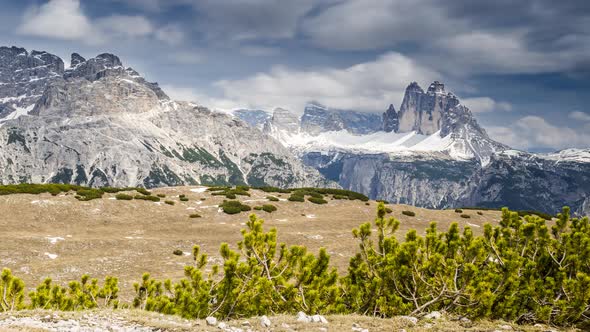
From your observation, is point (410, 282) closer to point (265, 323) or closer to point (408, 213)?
point (265, 323)

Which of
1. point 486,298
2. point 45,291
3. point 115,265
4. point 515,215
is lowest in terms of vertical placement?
point 115,265

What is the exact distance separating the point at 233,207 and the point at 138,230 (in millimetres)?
11243

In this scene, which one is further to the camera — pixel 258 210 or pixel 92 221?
pixel 258 210

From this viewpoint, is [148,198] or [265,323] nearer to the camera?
[265,323]

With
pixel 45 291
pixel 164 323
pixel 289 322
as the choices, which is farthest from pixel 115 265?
pixel 289 322

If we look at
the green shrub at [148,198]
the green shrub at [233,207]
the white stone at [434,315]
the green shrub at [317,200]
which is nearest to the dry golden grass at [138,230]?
the green shrub at [233,207]

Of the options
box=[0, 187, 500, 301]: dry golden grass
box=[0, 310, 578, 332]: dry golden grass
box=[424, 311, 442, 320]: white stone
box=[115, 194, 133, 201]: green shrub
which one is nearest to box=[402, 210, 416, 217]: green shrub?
box=[0, 187, 500, 301]: dry golden grass

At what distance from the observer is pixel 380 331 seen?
1055 centimetres

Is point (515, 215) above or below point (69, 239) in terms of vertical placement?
above

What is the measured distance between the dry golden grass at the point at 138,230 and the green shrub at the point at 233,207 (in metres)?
0.81

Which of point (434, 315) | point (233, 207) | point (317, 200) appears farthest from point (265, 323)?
point (317, 200)

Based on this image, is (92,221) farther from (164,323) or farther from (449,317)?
(449,317)

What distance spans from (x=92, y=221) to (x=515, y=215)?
36.2 m

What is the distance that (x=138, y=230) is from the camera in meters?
37.0
